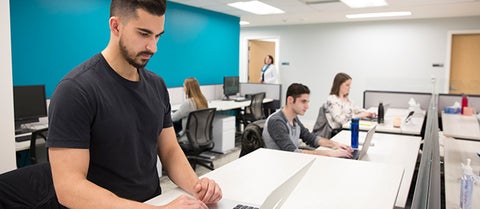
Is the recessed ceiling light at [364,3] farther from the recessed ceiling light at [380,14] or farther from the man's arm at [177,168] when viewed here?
the man's arm at [177,168]

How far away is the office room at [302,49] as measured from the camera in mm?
4301

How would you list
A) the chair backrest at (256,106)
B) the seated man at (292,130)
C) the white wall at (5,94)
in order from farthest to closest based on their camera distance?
the chair backrest at (256,106), the seated man at (292,130), the white wall at (5,94)

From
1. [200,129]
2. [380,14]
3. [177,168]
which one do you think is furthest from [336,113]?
[380,14]

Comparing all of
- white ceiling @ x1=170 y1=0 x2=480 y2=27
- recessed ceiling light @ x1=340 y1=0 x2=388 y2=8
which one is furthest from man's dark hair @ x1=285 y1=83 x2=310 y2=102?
recessed ceiling light @ x1=340 y1=0 x2=388 y2=8

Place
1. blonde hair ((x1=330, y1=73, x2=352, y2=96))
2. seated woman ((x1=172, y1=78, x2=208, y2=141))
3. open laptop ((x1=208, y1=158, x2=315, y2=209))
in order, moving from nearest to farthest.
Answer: open laptop ((x1=208, y1=158, x2=315, y2=209)), blonde hair ((x1=330, y1=73, x2=352, y2=96)), seated woman ((x1=172, y1=78, x2=208, y2=141))

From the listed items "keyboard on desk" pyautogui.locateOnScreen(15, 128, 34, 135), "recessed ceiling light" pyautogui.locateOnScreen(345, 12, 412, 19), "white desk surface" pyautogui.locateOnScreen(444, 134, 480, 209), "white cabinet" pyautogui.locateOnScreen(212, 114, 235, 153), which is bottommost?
"white cabinet" pyautogui.locateOnScreen(212, 114, 235, 153)

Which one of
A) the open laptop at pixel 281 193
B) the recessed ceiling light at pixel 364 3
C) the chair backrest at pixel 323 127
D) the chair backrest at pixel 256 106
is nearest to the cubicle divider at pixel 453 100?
→ the recessed ceiling light at pixel 364 3

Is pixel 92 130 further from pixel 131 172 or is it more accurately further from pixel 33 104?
pixel 33 104

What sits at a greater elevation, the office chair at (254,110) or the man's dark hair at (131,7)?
the man's dark hair at (131,7)

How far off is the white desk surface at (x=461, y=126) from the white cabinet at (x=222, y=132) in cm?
277

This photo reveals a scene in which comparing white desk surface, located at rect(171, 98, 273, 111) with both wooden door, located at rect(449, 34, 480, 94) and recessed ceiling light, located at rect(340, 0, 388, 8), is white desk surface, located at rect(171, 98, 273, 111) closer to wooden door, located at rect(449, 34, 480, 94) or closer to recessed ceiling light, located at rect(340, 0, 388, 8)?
recessed ceiling light, located at rect(340, 0, 388, 8)

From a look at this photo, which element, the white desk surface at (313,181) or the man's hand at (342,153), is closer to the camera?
the white desk surface at (313,181)

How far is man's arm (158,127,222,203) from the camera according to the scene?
1.30 m

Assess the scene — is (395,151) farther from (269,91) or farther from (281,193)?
(269,91)
